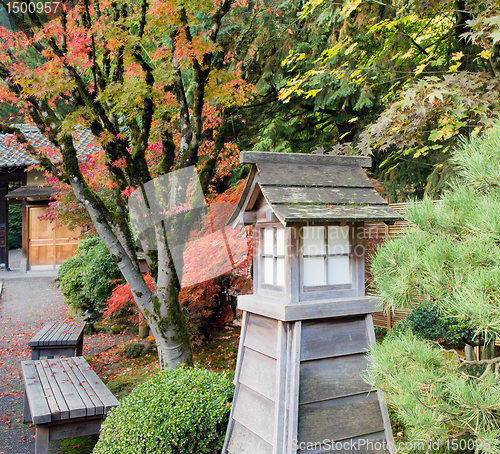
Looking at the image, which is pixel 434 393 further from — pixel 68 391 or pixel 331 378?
pixel 68 391

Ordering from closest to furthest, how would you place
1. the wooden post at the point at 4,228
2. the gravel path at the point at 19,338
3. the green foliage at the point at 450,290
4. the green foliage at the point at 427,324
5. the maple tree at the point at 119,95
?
1. the green foliage at the point at 450,290
2. the green foliage at the point at 427,324
3. the gravel path at the point at 19,338
4. the maple tree at the point at 119,95
5. the wooden post at the point at 4,228

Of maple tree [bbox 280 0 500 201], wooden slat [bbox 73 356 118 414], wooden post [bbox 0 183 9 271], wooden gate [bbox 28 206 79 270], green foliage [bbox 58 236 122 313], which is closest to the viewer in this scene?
wooden slat [bbox 73 356 118 414]

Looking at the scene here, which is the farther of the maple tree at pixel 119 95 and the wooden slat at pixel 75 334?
the wooden slat at pixel 75 334

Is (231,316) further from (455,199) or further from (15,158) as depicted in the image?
(15,158)

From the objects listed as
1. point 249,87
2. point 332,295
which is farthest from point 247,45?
point 332,295

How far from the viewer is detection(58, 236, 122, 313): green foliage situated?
350 inches

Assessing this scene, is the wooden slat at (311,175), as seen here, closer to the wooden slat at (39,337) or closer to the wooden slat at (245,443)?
the wooden slat at (245,443)

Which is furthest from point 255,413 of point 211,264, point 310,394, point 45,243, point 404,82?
point 45,243

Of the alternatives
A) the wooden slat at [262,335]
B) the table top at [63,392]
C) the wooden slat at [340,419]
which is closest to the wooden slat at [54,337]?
A: the table top at [63,392]

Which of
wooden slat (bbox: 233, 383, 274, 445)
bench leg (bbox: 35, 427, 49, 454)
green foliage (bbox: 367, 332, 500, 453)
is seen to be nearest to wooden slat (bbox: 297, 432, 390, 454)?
wooden slat (bbox: 233, 383, 274, 445)

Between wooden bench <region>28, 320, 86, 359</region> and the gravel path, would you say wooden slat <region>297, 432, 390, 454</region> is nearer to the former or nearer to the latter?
the gravel path

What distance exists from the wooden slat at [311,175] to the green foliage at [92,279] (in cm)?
683

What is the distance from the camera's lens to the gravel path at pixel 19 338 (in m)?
4.29

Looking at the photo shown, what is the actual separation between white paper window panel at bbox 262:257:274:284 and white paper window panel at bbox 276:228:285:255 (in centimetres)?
10
